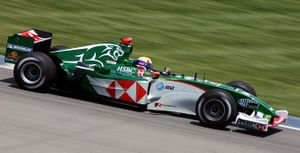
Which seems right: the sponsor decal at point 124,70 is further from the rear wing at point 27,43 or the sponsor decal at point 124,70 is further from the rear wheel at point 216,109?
the rear wing at point 27,43

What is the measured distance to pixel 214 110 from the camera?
10.9 metres

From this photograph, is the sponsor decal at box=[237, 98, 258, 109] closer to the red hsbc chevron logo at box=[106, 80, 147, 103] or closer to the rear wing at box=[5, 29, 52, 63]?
the red hsbc chevron logo at box=[106, 80, 147, 103]

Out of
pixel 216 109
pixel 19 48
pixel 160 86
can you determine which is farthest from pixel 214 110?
pixel 19 48

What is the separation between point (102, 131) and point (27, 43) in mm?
3013

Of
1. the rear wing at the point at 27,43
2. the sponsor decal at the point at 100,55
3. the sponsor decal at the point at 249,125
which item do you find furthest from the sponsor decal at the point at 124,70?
the sponsor decal at the point at 249,125

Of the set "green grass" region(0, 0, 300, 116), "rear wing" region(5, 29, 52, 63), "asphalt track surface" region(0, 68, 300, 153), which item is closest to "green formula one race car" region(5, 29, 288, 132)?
"rear wing" region(5, 29, 52, 63)

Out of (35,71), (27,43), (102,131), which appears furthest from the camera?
(27,43)

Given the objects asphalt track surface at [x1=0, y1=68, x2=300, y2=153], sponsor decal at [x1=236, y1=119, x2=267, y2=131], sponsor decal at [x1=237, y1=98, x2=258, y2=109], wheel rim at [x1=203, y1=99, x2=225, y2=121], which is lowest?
asphalt track surface at [x1=0, y1=68, x2=300, y2=153]

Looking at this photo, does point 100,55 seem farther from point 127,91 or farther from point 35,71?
point 35,71

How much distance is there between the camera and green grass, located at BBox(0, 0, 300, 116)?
1605cm

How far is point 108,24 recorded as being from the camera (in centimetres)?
1934

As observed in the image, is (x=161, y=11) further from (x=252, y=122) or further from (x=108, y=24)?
(x=252, y=122)

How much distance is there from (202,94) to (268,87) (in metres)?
4.16

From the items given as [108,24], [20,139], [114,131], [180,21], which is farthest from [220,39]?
[20,139]
